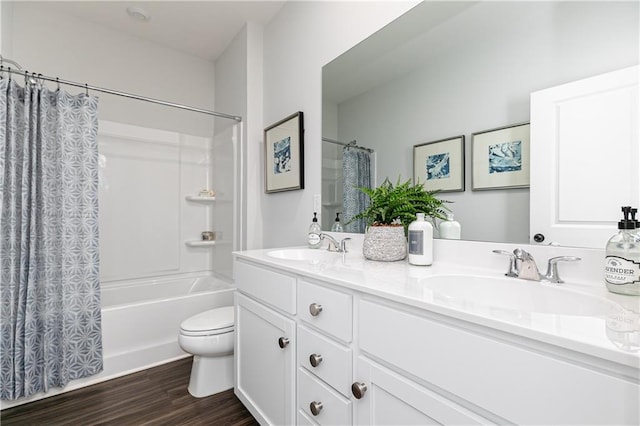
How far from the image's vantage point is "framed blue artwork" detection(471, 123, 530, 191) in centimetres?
100

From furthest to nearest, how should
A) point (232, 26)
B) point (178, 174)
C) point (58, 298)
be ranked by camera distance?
1. point (178, 174)
2. point (232, 26)
3. point (58, 298)

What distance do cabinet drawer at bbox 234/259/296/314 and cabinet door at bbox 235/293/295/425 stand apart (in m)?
0.05

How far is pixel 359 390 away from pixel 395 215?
70 cm

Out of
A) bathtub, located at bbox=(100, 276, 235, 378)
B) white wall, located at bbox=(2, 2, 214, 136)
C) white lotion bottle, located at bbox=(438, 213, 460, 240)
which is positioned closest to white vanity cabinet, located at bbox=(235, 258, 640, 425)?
white lotion bottle, located at bbox=(438, 213, 460, 240)

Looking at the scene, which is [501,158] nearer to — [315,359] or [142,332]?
[315,359]

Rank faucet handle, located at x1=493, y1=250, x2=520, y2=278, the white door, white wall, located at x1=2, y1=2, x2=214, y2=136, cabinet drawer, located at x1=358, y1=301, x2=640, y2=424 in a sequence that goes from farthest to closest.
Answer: white wall, located at x1=2, y1=2, x2=214, y2=136, faucet handle, located at x1=493, y1=250, x2=520, y2=278, the white door, cabinet drawer, located at x1=358, y1=301, x2=640, y2=424

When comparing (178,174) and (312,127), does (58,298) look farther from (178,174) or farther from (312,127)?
(312,127)

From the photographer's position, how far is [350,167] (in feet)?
5.53

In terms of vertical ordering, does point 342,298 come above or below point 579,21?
below

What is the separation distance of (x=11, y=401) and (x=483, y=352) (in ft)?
7.58

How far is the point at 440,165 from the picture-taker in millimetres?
1241

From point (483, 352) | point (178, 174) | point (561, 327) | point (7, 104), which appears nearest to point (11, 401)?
point (7, 104)

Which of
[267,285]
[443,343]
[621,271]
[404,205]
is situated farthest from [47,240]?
[621,271]

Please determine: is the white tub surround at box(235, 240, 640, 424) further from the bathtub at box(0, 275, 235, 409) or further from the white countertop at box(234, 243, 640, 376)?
the bathtub at box(0, 275, 235, 409)
